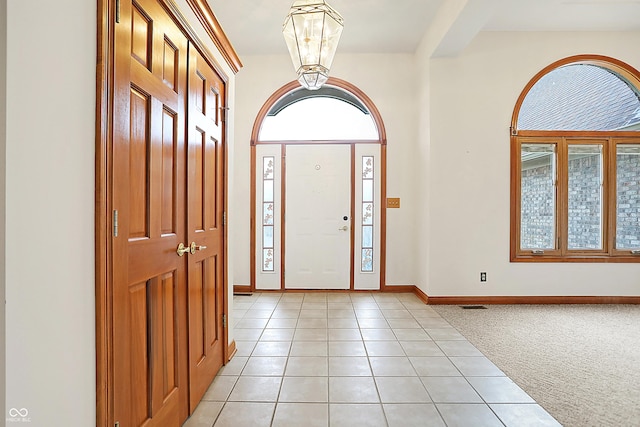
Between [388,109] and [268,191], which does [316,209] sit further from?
[388,109]

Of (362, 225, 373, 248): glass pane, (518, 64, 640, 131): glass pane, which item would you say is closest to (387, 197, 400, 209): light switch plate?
(362, 225, 373, 248): glass pane

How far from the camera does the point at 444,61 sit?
14.1 feet

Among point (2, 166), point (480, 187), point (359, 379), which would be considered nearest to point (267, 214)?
point (480, 187)

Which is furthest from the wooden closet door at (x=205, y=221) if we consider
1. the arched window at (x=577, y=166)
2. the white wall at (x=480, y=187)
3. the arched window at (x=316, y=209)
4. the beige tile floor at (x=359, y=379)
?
the arched window at (x=577, y=166)

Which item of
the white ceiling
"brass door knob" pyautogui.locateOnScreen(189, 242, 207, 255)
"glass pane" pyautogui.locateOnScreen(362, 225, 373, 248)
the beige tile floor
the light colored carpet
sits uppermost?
the white ceiling

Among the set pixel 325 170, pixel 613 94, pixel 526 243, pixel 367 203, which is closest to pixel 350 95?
pixel 325 170

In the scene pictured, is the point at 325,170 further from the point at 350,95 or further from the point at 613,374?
the point at 613,374

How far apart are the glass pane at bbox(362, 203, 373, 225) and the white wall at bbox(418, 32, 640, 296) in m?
0.93

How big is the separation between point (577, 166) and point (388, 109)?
243 centimetres

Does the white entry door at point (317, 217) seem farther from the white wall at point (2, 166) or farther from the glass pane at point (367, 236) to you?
the white wall at point (2, 166)

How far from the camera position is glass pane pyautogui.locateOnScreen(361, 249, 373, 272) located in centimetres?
502

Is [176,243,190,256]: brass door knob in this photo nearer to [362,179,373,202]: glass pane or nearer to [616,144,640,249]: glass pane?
[362,179,373,202]: glass pane

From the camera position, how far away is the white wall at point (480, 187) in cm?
430

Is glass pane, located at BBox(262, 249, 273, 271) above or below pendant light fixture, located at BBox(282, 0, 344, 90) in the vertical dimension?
below
